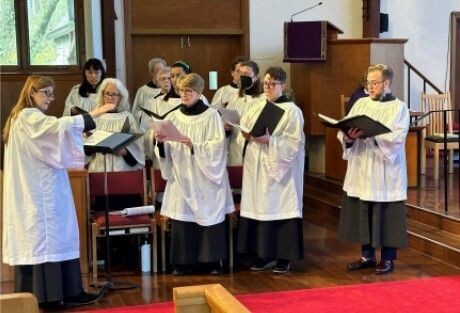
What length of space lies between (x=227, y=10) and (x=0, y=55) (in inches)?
106

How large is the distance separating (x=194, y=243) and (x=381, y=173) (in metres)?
1.41

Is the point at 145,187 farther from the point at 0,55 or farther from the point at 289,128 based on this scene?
the point at 0,55

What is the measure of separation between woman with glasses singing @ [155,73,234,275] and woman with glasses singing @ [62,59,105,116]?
1.36m

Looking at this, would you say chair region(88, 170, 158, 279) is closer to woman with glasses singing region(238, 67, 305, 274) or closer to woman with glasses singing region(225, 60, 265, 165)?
woman with glasses singing region(238, 67, 305, 274)

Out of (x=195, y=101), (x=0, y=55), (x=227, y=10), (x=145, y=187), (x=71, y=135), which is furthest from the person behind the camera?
(x=227, y=10)

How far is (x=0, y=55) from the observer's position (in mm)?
8062

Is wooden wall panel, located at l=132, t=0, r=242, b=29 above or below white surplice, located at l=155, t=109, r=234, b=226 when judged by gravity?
above

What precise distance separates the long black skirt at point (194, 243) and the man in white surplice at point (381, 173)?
100cm

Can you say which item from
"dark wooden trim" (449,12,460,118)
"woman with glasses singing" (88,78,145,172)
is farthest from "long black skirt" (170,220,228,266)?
"dark wooden trim" (449,12,460,118)

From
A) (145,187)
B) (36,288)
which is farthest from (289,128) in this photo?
(36,288)

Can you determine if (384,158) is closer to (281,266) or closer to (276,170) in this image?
(276,170)

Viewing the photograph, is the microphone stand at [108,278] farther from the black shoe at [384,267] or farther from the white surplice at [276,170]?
the black shoe at [384,267]

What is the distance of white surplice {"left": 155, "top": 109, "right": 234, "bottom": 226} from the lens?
5.17 m

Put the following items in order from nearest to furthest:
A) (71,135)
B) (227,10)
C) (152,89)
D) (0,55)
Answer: (71,135) → (152,89) → (0,55) → (227,10)
